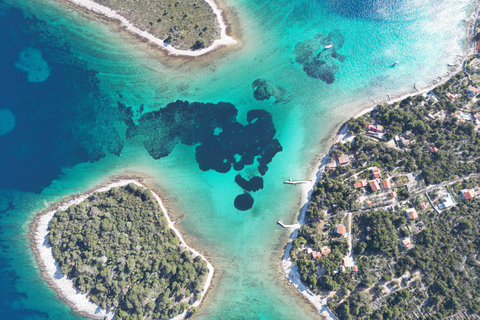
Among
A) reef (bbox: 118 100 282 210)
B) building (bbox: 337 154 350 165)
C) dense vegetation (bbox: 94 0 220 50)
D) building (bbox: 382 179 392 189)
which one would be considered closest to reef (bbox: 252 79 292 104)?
reef (bbox: 118 100 282 210)

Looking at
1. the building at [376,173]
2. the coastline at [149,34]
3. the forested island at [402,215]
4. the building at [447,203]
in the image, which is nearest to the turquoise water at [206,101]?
the coastline at [149,34]

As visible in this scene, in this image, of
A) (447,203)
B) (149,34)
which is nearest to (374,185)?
(447,203)

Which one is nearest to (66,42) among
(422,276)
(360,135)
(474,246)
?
(360,135)

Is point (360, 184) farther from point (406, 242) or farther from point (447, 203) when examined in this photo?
Answer: point (447, 203)

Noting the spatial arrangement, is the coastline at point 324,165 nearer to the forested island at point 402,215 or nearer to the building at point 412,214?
the forested island at point 402,215

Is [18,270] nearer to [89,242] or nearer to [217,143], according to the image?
[89,242]

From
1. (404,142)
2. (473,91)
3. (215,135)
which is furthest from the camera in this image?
(215,135)
